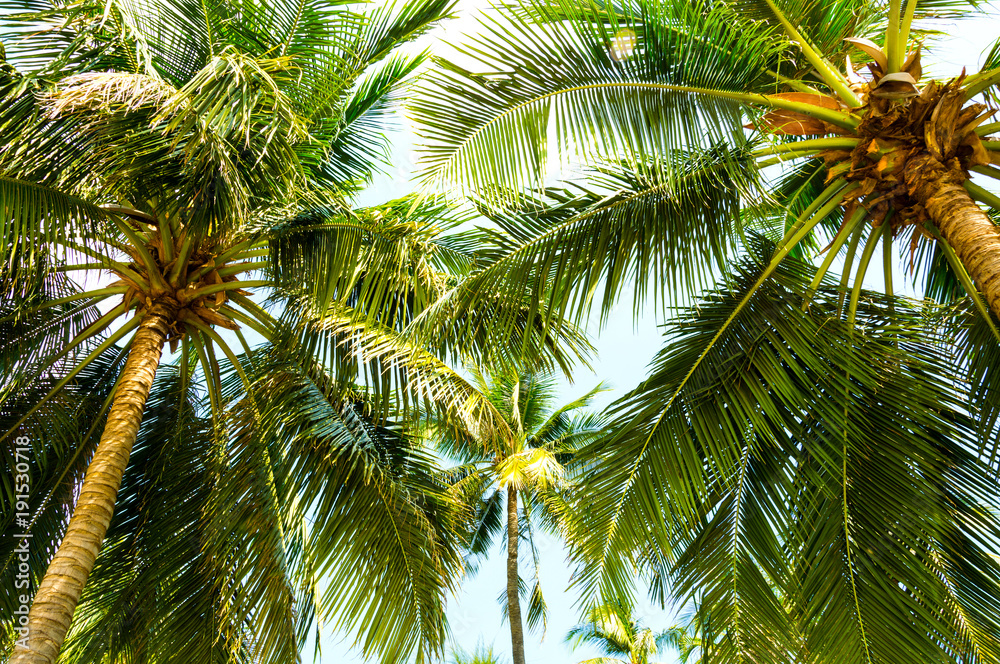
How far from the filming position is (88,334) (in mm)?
6566

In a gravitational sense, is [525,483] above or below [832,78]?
below

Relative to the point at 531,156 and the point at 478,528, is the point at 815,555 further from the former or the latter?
the point at 478,528

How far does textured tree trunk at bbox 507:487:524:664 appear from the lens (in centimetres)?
1372

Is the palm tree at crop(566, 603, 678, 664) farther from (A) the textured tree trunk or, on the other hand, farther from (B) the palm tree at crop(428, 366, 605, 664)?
(A) the textured tree trunk

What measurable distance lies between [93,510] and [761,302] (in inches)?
185

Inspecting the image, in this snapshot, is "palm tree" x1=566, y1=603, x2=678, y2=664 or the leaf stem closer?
the leaf stem

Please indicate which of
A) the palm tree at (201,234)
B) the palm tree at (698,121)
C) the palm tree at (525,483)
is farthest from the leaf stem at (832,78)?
the palm tree at (525,483)

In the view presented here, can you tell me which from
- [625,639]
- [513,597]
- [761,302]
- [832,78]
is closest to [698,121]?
[832,78]

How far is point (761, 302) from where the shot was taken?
5238mm

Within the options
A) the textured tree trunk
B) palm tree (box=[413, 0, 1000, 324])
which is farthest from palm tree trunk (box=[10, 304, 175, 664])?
the textured tree trunk

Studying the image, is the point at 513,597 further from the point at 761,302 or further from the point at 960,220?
the point at 960,220

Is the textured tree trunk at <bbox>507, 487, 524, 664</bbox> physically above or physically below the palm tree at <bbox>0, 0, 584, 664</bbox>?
below

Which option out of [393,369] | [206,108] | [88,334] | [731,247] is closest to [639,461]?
[731,247]

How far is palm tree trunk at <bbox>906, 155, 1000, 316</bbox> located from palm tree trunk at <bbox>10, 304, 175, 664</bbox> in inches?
205
